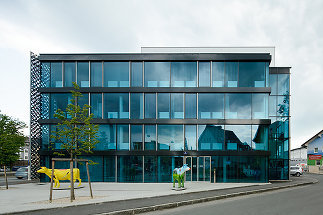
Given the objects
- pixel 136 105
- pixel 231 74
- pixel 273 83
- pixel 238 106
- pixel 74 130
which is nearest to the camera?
pixel 74 130

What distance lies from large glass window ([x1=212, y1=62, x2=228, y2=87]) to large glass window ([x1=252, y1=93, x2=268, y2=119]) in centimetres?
322

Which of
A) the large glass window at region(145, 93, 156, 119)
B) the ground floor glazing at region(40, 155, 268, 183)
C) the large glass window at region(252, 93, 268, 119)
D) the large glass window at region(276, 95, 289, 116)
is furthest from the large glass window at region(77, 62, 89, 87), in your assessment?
the large glass window at region(276, 95, 289, 116)

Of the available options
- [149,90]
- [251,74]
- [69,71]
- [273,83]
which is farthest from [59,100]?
[273,83]

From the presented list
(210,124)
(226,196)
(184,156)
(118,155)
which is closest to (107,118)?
(118,155)

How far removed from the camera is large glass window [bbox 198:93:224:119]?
23609 mm

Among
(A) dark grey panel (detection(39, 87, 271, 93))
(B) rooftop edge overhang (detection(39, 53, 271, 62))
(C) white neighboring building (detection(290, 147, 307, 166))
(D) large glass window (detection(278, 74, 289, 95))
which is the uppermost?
(B) rooftop edge overhang (detection(39, 53, 271, 62))

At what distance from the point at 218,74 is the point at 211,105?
9.60 ft

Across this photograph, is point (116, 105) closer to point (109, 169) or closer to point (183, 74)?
point (109, 169)

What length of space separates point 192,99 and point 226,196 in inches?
413

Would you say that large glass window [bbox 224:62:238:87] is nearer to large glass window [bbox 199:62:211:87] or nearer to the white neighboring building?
large glass window [bbox 199:62:211:87]

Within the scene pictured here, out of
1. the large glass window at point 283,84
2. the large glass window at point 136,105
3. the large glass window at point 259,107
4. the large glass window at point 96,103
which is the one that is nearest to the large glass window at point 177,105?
the large glass window at point 136,105

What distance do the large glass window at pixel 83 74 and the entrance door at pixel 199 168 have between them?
449 inches

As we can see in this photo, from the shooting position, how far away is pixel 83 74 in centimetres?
2405

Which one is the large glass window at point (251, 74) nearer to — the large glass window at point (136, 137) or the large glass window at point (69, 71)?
the large glass window at point (136, 137)
